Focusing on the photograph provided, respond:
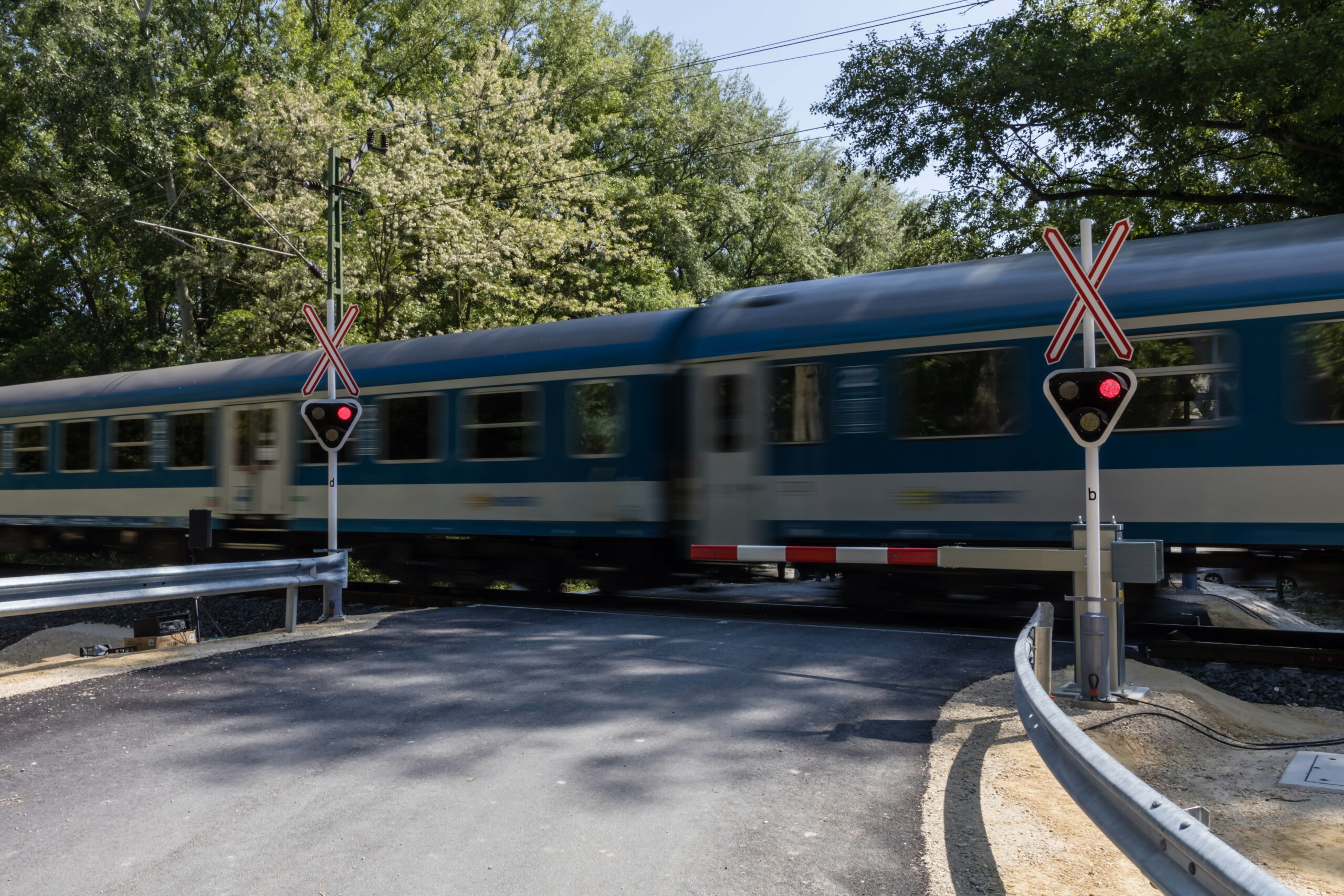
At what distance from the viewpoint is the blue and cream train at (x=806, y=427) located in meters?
8.90

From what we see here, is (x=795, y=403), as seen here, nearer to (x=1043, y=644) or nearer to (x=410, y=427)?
(x=1043, y=644)

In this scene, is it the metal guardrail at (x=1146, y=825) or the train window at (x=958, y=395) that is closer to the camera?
the metal guardrail at (x=1146, y=825)

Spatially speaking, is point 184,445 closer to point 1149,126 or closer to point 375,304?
point 375,304

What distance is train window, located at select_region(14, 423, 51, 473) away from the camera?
19078 millimetres

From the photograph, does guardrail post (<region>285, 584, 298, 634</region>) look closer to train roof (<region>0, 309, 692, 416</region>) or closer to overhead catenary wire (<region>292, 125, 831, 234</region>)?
train roof (<region>0, 309, 692, 416</region>)

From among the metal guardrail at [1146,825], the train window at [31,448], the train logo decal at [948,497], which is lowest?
the metal guardrail at [1146,825]

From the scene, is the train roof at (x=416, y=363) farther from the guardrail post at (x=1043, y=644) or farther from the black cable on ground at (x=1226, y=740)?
the black cable on ground at (x=1226, y=740)

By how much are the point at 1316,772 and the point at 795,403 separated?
635 centimetres

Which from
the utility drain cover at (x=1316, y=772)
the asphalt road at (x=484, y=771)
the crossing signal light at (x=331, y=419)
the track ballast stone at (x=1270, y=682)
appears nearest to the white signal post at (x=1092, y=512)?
the asphalt road at (x=484, y=771)

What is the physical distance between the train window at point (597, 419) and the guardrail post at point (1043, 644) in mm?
6497

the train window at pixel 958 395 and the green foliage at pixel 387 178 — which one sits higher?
the green foliage at pixel 387 178

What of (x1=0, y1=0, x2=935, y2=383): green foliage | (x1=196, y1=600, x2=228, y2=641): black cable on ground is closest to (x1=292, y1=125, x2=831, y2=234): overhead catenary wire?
(x1=0, y1=0, x2=935, y2=383): green foliage

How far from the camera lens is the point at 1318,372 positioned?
8.62 metres

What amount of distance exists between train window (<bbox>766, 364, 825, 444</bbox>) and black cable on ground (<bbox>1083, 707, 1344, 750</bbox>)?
16.6ft
